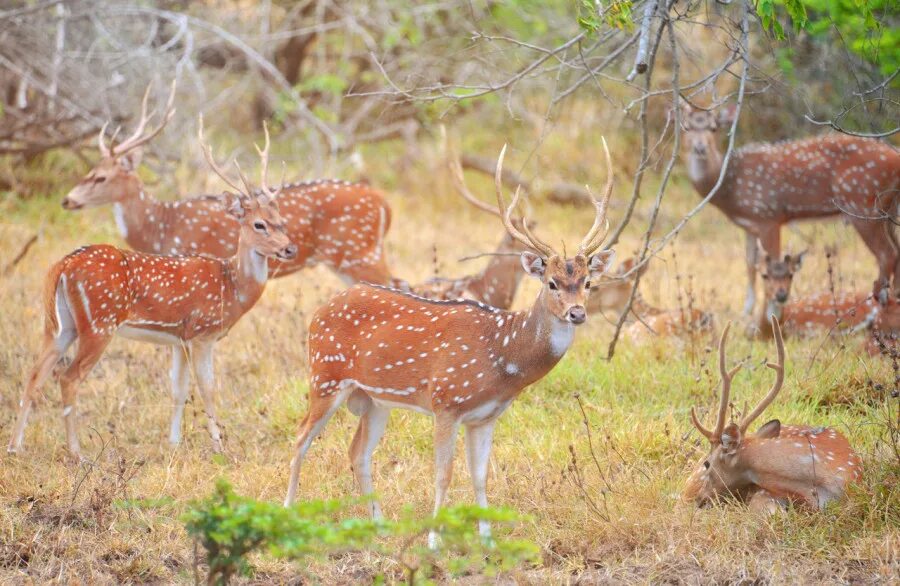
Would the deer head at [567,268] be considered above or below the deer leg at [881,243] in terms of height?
above

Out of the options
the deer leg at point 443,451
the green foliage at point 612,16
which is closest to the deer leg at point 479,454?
the deer leg at point 443,451

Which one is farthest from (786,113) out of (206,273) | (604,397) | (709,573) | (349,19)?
(709,573)

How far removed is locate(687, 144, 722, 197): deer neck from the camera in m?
10.1

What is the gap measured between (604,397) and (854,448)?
5.52 feet

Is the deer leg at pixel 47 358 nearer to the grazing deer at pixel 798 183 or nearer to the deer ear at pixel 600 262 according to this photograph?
the deer ear at pixel 600 262

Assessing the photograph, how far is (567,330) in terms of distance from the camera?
5.61m

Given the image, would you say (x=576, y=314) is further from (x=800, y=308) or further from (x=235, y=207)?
(x=800, y=308)

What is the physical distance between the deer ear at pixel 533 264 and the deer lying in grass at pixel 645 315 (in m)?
1.67

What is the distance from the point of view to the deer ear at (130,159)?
9125mm

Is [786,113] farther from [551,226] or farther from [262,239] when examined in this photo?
[262,239]

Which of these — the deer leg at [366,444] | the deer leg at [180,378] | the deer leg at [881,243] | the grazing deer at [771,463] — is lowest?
the deer leg at [180,378]

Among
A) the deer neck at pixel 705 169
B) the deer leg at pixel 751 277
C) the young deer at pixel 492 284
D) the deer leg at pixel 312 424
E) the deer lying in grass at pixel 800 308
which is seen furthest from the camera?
the deer neck at pixel 705 169

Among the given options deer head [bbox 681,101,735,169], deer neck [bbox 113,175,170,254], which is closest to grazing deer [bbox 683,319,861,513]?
deer head [bbox 681,101,735,169]

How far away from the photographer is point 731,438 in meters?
5.83
